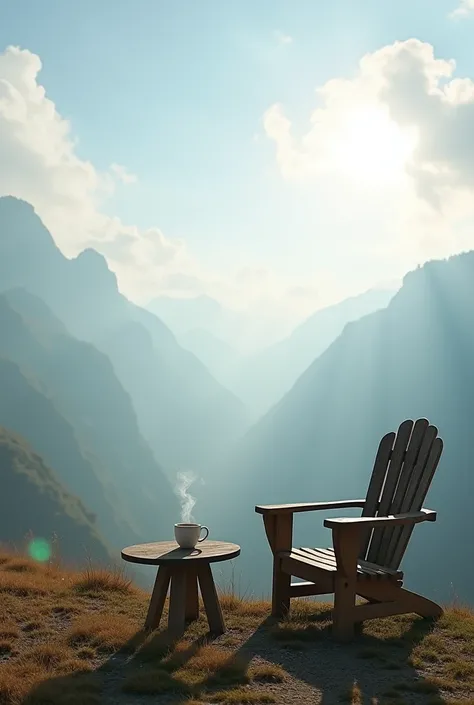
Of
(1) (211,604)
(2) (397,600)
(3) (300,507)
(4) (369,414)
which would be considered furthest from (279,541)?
(4) (369,414)

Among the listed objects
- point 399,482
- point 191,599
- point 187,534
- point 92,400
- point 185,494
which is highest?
point 92,400

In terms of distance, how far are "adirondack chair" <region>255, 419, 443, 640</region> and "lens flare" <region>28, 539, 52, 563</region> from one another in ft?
10.6

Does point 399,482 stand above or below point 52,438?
below

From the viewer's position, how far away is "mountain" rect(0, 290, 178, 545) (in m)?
134

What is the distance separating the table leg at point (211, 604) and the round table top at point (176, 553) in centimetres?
16

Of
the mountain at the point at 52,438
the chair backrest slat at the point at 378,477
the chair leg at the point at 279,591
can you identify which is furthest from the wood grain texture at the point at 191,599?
the mountain at the point at 52,438

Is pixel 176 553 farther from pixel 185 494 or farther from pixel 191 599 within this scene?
pixel 185 494

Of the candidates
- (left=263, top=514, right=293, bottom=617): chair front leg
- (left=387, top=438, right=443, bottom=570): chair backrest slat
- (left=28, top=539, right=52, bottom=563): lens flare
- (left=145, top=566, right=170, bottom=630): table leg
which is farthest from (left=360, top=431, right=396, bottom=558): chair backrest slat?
(left=28, top=539, right=52, bottom=563): lens flare

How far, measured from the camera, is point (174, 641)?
14.7 ft

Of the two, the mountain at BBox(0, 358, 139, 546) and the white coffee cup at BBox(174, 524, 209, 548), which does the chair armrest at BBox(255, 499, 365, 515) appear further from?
the mountain at BBox(0, 358, 139, 546)

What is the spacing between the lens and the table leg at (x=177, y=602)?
4.66m

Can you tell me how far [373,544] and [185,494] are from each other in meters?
149

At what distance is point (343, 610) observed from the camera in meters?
4.65

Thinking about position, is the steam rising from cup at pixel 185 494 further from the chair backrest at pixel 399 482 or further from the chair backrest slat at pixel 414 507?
the chair backrest slat at pixel 414 507
